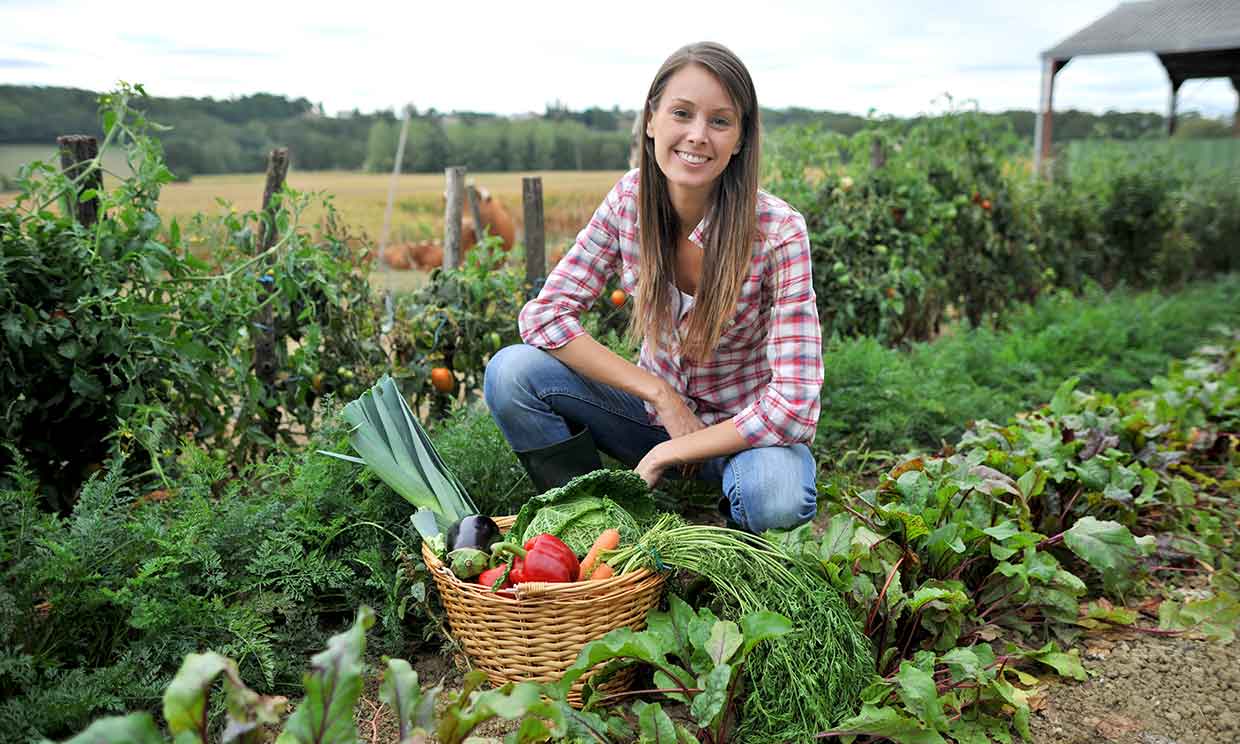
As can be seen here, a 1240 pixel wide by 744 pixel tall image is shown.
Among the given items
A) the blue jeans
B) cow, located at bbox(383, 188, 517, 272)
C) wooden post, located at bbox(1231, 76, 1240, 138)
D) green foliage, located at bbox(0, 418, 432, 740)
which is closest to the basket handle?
green foliage, located at bbox(0, 418, 432, 740)

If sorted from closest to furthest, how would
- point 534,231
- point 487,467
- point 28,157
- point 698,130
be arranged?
point 698,130
point 487,467
point 28,157
point 534,231

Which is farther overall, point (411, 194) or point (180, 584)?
point (411, 194)

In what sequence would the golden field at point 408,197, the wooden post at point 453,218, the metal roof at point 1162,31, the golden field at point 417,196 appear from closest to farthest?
1. the golden field at point 408,197
2. the wooden post at point 453,218
3. the golden field at point 417,196
4. the metal roof at point 1162,31

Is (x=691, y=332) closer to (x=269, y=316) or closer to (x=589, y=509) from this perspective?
(x=589, y=509)

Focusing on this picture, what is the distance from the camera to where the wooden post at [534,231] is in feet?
13.1

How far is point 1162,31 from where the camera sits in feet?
39.7

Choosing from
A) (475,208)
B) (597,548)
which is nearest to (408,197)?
(475,208)

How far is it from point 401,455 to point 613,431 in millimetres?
613

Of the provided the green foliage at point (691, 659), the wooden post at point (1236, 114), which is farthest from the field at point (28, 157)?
the wooden post at point (1236, 114)

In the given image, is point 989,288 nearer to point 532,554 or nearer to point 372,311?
point 372,311

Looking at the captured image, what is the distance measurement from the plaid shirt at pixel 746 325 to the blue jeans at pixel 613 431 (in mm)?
53

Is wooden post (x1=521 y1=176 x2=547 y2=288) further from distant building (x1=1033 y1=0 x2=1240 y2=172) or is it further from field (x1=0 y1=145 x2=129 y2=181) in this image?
distant building (x1=1033 y1=0 x2=1240 y2=172)

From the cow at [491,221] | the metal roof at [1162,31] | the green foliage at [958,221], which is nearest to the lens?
the green foliage at [958,221]

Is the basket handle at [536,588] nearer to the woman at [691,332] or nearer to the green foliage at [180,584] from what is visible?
the green foliage at [180,584]
